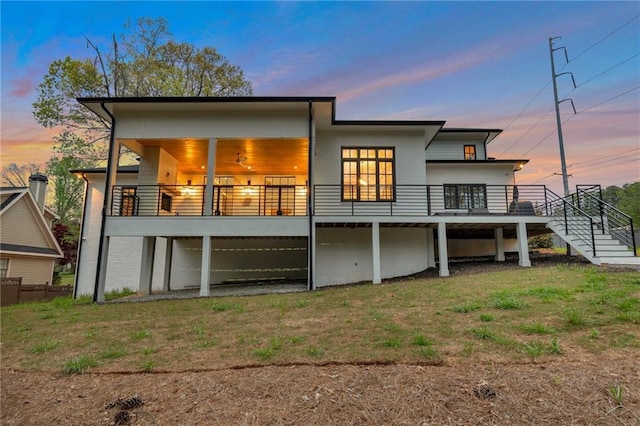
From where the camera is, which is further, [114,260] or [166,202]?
[114,260]

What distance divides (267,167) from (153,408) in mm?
11626

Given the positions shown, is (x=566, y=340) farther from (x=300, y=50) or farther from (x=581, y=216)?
(x=300, y=50)

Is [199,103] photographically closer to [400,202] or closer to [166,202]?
[166,202]

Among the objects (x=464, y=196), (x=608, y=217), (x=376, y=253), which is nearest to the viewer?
(x=376, y=253)

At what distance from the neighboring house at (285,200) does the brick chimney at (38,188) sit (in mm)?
8295

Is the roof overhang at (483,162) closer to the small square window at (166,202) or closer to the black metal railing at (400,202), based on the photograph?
the black metal railing at (400,202)

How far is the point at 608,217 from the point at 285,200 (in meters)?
11.3

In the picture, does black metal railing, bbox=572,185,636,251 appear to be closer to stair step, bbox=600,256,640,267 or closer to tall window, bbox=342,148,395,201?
stair step, bbox=600,256,640,267

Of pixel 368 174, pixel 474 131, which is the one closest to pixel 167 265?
pixel 368 174

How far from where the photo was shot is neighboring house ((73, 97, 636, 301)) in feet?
33.5

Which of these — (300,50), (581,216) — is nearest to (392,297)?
(581,216)

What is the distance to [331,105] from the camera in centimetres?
1039

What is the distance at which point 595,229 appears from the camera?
10.8 m

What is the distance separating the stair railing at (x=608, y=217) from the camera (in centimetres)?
991
